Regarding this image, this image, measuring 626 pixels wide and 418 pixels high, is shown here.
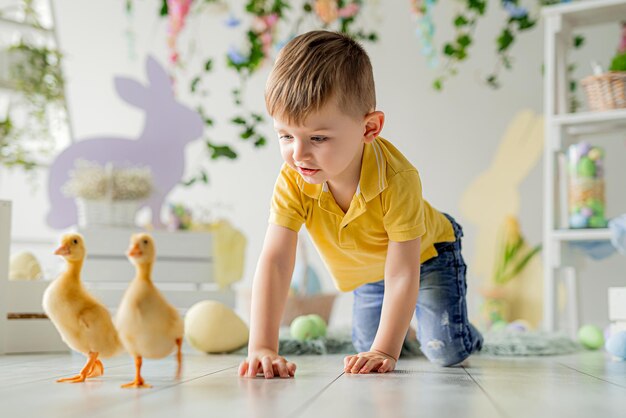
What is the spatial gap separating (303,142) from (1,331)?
3.65 ft

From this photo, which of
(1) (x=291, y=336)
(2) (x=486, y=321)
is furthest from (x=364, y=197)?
(2) (x=486, y=321)

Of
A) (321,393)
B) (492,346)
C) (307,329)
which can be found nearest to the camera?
(321,393)

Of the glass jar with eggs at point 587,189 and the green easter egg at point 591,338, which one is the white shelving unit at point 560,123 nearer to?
the glass jar with eggs at point 587,189

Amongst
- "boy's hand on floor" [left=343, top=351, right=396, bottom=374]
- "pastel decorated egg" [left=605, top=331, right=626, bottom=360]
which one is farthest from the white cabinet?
"pastel decorated egg" [left=605, top=331, right=626, bottom=360]

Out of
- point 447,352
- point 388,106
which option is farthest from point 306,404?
point 388,106

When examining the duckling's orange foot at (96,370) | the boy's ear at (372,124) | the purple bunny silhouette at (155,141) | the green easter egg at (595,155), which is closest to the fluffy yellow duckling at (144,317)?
the duckling's orange foot at (96,370)

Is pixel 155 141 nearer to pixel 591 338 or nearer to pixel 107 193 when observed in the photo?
pixel 107 193

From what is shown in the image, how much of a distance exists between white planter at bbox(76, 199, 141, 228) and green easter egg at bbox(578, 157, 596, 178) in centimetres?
173

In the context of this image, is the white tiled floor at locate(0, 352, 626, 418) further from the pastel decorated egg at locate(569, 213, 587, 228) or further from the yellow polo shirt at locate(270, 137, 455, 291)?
the pastel decorated egg at locate(569, 213, 587, 228)

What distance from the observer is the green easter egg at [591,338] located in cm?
227

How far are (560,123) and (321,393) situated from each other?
213 cm

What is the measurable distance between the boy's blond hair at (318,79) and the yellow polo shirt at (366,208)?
0.15m

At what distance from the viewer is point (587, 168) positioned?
108 inches

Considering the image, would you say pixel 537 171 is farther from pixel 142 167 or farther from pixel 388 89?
pixel 142 167
